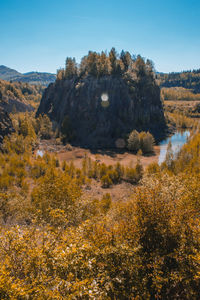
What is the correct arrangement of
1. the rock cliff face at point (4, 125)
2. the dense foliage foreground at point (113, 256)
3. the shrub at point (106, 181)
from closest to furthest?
1. the dense foliage foreground at point (113, 256)
2. the shrub at point (106, 181)
3. the rock cliff face at point (4, 125)

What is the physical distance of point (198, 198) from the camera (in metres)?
21.2

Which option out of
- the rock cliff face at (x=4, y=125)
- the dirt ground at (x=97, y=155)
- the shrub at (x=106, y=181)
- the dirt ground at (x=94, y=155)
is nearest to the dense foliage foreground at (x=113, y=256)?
the shrub at (x=106, y=181)

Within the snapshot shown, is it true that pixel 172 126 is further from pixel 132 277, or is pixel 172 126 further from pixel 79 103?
pixel 132 277

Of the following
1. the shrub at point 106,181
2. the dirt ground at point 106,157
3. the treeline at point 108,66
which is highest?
the treeline at point 108,66

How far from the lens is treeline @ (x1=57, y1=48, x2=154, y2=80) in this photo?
395ft

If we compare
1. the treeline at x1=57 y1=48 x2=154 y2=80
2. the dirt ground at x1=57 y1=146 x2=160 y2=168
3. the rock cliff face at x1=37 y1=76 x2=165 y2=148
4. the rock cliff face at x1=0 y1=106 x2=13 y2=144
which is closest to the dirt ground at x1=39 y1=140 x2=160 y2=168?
the dirt ground at x1=57 y1=146 x2=160 y2=168

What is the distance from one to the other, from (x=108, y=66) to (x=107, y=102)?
87.8ft

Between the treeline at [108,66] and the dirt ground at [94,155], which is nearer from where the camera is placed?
the dirt ground at [94,155]

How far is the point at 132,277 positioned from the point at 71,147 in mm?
92962

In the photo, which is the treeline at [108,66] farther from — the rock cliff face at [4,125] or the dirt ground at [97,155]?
the rock cliff face at [4,125]

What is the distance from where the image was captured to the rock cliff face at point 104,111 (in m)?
113

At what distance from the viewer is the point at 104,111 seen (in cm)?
11594

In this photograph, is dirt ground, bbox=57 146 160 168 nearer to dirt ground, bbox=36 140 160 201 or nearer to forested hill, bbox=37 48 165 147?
dirt ground, bbox=36 140 160 201

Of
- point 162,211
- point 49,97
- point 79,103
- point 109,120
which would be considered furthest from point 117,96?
point 162,211
